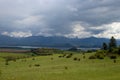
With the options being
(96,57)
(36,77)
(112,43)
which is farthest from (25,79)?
(112,43)

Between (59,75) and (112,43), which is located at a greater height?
(112,43)

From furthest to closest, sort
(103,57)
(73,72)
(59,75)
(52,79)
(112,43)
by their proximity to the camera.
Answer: (112,43), (103,57), (73,72), (59,75), (52,79)

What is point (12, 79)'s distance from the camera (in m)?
38.5

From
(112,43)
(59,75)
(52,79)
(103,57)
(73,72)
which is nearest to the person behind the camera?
(52,79)

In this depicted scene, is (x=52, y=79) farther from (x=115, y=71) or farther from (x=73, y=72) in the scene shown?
(x=115, y=71)

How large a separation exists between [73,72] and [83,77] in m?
4.78

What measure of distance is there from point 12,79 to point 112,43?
6636cm

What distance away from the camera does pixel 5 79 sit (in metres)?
38.8

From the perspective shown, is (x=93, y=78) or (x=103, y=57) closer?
(x=93, y=78)

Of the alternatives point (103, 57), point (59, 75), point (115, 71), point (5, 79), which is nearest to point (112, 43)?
point (103, 57)

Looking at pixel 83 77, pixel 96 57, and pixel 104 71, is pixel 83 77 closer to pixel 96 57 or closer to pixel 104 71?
pixel 104 71

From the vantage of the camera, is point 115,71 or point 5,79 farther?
point 115,71

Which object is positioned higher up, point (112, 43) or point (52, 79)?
point (112, 43)

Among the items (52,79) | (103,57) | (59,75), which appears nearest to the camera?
(52,79)
